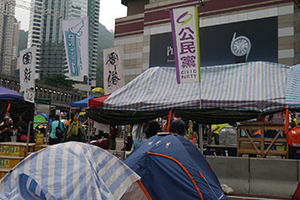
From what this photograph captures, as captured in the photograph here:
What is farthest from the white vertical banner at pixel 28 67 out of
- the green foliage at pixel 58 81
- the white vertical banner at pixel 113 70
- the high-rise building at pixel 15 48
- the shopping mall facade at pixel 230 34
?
the high-rise building at pixel 15 48

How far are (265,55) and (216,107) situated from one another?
18254 millimetres

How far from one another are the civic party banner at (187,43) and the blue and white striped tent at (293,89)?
2.77 meters

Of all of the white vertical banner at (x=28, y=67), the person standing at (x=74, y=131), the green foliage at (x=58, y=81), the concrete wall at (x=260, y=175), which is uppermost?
the green foliage at (x=58, y=81)

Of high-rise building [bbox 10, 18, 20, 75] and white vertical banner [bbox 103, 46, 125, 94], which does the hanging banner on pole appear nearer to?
white vertical banner [bbox 103, 46, 125, 94]

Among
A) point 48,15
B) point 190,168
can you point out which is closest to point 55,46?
point 48,15

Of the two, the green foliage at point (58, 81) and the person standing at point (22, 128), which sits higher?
the green foliage at point (58, 81)

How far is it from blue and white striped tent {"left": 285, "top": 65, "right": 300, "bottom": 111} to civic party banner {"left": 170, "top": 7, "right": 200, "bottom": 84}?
2767mm

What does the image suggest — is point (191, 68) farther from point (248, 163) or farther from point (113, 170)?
point (113, 170)

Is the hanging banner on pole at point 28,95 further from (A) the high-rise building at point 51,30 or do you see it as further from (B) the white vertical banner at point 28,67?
(A) the high-rise building at point 51,30

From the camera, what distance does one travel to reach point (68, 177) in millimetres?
3883

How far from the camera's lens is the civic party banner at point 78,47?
40.4 ft

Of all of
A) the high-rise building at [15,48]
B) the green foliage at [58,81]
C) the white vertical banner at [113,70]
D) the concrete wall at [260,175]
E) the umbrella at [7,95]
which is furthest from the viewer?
the high-rise building at [15,48]

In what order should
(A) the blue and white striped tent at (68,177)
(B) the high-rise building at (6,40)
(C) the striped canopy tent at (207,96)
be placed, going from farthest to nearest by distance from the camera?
(B) the high-rise building at (6,40)
(C) the striped canopy tent at (207,96)
(A) the blue and white striped tent at (68,177)

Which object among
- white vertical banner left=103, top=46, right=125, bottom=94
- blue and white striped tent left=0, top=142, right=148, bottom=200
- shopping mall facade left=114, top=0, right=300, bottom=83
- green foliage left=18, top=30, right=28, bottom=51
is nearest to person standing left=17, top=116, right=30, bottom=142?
white vertical banner left=103, top=46, right=125, bottom=94
